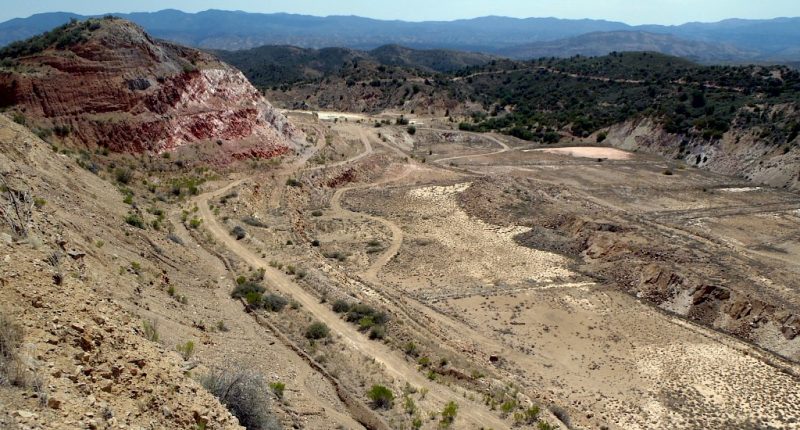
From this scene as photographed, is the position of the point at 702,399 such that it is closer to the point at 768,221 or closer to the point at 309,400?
the point at 309,400

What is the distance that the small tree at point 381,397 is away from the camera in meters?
13.6

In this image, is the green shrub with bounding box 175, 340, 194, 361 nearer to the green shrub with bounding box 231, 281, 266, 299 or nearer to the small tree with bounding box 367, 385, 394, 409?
the small tree with bounding box 367, 385, 394, 409

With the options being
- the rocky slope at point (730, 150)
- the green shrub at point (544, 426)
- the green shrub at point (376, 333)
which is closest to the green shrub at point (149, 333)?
the green shrub at point (376, 333)

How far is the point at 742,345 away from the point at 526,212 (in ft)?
56.8

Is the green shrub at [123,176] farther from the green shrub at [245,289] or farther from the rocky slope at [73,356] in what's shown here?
the rocky slope at [73,356]

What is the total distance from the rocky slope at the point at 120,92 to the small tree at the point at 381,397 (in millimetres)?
26232

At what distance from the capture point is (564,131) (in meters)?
73.6

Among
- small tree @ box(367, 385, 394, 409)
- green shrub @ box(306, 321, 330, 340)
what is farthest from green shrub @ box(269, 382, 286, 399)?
green shrub @ box(306, 321, 330, 340)

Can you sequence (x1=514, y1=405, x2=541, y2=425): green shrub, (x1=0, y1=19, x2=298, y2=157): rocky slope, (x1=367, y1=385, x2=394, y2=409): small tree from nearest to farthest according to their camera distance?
(x1=367, y1=385, x2=394, y2=409): small tree < (x1=514, y1=405, x2=541, y2=425): green shrub < (x1=0, y1=19, x2=298, y2=157): rocky slope

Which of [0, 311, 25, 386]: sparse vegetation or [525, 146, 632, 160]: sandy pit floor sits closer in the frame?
[0, 311, 25, 386]: sparse vegetation

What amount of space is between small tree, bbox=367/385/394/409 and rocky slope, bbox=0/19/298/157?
2623 cm

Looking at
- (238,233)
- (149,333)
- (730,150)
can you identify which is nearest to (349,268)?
(238,233)

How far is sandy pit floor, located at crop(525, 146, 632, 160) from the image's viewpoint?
6075 cm

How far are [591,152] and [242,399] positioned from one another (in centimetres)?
5891
